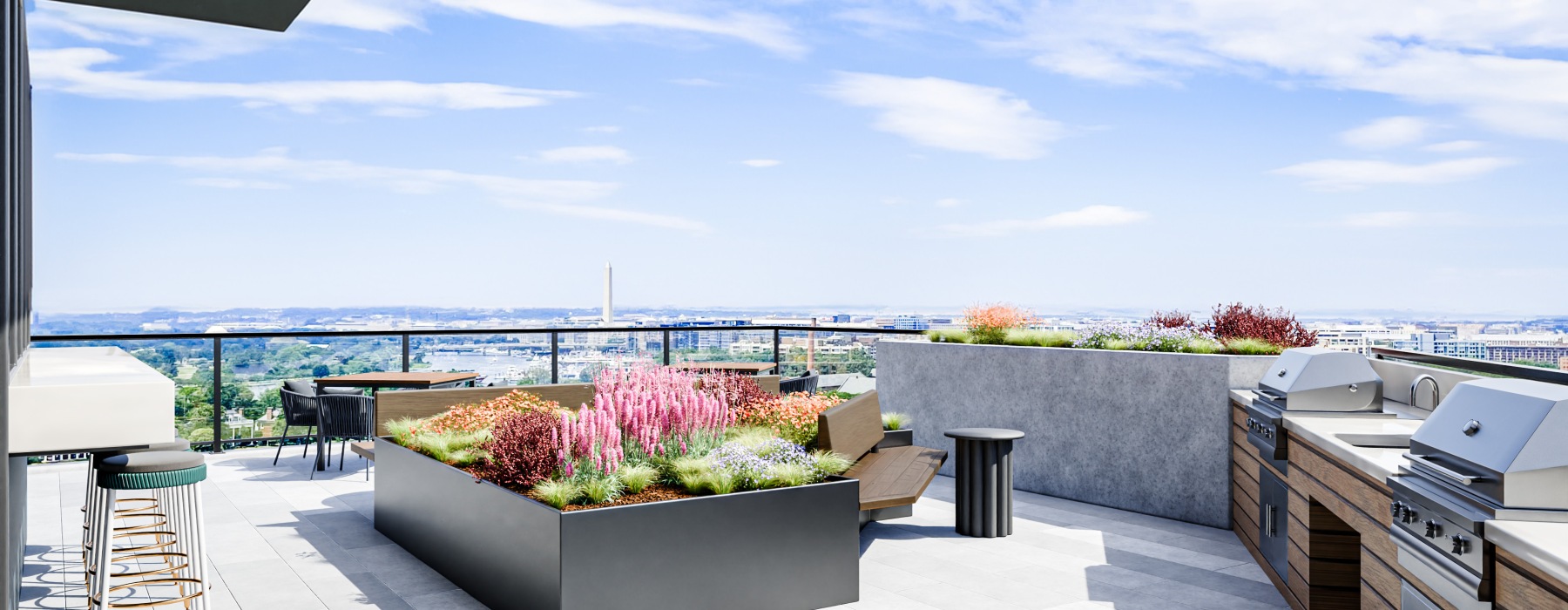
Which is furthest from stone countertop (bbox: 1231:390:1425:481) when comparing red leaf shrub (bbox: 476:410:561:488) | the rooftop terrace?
red leaf shrub (bbox: 476:410:561:488)

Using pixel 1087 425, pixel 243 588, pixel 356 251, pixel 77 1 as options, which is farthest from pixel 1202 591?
pixel 356 251

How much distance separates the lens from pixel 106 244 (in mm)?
34844

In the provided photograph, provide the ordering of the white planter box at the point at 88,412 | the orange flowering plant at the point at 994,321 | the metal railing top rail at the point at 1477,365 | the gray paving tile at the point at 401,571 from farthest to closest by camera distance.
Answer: the orange flowering plant at the point at 994,321, the gray paving tile at the point at 401,571, the metal railing top rail at the point at 1477,365, the white planter box at the point at 88,412

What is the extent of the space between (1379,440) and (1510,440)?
131 cm

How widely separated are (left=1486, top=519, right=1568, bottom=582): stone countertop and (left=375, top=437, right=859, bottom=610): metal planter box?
258cm

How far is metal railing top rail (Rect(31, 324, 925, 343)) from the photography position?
8664mm

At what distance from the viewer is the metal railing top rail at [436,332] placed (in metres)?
8.66

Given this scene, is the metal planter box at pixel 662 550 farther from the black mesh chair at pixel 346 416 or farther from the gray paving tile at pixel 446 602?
the black mesh chair at pixel 346 416

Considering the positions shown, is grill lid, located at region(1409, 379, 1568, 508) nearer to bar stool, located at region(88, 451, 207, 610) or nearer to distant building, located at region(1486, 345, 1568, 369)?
distant building, located at region(1486, 345, 1568, 369)

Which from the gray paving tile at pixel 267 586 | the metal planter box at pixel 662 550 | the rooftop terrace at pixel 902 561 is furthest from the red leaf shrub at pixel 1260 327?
the gray paving tile at pixel 267 586

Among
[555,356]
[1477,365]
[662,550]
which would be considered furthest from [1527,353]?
[555,356]

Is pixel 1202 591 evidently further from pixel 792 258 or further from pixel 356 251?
pixel 356 251

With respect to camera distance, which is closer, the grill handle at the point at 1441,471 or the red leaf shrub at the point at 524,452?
the grill handle at the point at 1441,471

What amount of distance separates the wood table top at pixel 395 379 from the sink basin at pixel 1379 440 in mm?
6743
